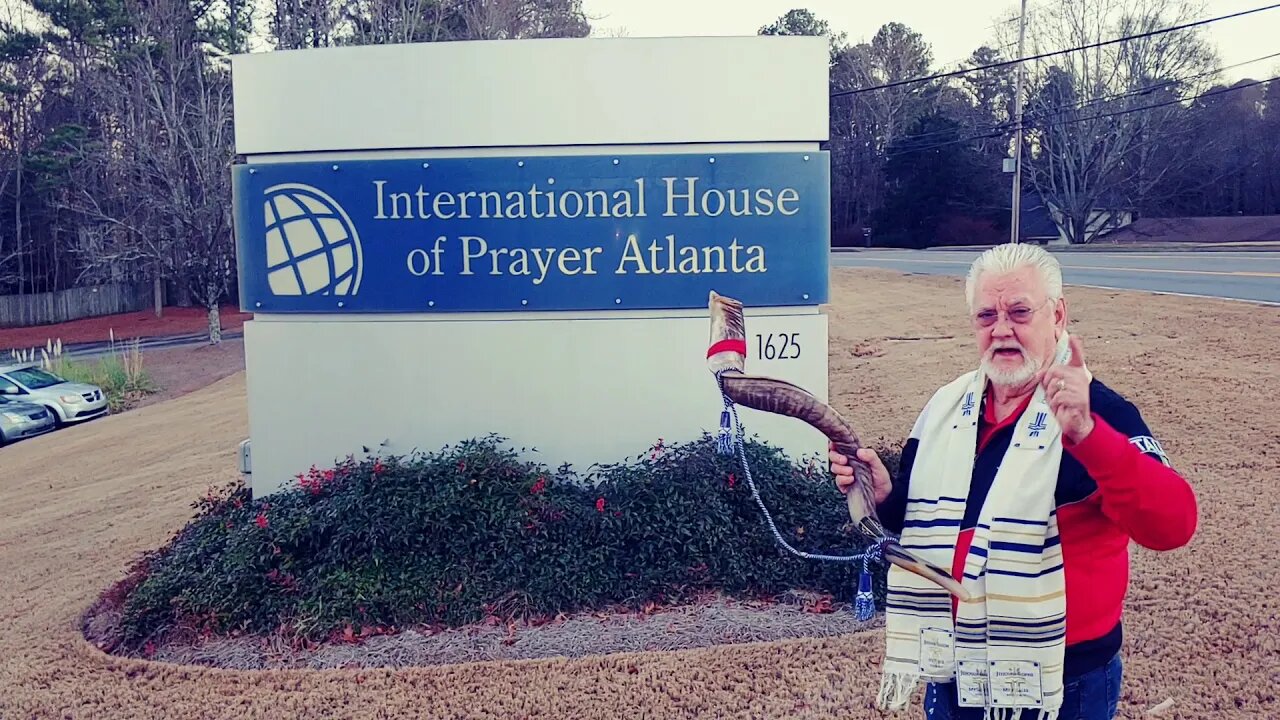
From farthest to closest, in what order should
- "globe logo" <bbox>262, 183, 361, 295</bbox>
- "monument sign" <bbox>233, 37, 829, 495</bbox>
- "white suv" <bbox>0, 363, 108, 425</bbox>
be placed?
1. "white suv" <bbox>0, 363, 108, 425</bbox>
2. "globe logo" <bbox>262, 183, 361, 295</bbox>
3. "monument sign" <bbox>233, 37, 829, 495</bbox>

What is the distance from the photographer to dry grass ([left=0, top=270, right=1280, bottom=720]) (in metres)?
4.06

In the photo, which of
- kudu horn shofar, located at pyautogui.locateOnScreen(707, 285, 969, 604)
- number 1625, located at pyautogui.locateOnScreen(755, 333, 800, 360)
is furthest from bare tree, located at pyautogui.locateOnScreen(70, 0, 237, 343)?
kudu horn shofar, located at pyautogui.locateOnScreen(707, 285, 969, 604)

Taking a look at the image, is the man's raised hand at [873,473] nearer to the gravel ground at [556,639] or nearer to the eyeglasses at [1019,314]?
the eyeglasses at [1019,314]

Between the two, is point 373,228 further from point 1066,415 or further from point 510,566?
point 1066,415

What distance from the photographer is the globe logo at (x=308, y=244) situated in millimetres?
5961

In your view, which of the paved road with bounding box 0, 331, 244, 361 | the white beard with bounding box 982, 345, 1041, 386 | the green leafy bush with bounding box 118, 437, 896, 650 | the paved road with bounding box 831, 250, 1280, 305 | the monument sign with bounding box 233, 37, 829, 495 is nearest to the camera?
the white beard with bounding box 982, 345, 1041, 386

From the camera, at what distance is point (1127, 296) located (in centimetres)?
1445

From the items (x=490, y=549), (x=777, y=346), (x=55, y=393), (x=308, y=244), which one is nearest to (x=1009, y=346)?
(x=490, y=549)

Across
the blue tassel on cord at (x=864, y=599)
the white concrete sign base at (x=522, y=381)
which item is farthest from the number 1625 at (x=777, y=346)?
the blue tassel on cord at (x=864, y=599)

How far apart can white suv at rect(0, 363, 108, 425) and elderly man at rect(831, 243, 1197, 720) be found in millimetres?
19146

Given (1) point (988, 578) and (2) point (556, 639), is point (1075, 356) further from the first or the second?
(2) point (556, 639)

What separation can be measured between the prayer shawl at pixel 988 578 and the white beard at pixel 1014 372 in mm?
57

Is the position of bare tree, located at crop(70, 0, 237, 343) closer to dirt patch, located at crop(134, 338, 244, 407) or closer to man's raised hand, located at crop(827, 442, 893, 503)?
dirt patch, located at crop(134, 338, 244, 407)

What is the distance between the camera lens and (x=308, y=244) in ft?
19.7
